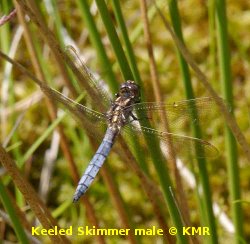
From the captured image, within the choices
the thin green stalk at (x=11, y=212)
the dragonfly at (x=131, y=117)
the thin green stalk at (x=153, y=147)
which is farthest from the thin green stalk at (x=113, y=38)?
the thin green stalk at (x=11, y=212)

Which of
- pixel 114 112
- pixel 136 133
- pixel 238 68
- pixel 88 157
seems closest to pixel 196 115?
pixel 136 133

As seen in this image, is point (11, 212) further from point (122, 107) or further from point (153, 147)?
point (122, 107)

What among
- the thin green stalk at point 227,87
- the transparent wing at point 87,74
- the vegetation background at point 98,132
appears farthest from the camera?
the vegetation background at point 98,132

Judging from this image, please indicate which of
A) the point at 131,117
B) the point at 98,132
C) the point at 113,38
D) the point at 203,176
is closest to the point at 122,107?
the point at 131,117

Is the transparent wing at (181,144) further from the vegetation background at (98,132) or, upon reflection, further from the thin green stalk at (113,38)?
the thin green stalk at (113,38)

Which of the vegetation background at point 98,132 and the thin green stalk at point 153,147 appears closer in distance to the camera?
the thin green stalk at point 153,147

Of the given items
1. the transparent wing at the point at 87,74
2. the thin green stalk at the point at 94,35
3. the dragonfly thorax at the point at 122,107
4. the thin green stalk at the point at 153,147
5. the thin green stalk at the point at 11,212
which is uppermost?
the transparent wing at the point at 87,74
